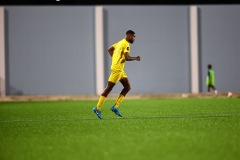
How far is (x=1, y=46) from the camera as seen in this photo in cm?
2355

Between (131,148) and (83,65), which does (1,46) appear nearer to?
(83,65)

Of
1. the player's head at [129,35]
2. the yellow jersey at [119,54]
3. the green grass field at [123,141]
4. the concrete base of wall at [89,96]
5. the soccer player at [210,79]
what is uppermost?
the player's head at [129,35]

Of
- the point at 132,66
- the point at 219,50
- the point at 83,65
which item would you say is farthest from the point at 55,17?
the point at 219,50

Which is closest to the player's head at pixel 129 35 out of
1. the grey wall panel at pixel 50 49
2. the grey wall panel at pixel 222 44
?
the grey wall panel at pixel 50 49

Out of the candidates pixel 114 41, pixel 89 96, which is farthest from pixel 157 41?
pixel 89 96

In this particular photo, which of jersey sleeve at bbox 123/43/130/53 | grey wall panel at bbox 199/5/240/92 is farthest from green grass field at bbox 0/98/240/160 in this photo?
grey wall panel at bbox 199/5/240/92

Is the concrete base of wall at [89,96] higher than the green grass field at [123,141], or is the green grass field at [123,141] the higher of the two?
the green grass field at [123,141]

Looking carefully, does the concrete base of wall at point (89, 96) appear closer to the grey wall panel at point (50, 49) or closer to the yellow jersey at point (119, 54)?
the grey wall panel at point (50, 49)

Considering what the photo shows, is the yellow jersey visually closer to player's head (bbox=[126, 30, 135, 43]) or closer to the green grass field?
player's head (bbox=[126, 30, 135, 43])

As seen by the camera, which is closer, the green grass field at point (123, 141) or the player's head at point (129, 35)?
the green grass field at point (123, 141)

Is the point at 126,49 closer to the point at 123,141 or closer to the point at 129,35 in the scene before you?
the point at 129,35

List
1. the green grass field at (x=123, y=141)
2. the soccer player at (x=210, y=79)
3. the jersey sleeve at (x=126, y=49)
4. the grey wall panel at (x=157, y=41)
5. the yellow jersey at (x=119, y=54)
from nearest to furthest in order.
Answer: the green grass field at (x=123, y=141)
the jersey sleeve at (x=126, y=49)
the yellow jersey at (x=119, y=54)
the soccer player at (x=210, y=79)
the grey wall panel at (x=157, y=41)

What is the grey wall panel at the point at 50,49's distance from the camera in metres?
24.1

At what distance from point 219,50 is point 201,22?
1.86 m
